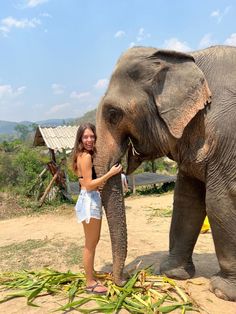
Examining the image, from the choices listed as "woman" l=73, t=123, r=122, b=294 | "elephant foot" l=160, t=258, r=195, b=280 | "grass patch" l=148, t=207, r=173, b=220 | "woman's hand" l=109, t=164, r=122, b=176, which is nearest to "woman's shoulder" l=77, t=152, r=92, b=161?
"woman" l=73, t=123, r=122, b=294

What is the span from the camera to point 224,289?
4020 millimetres

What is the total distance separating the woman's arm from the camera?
384 centimetres

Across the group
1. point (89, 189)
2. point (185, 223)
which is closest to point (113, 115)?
point (89, 189)

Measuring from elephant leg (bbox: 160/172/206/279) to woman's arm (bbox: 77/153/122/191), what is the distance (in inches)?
40.7

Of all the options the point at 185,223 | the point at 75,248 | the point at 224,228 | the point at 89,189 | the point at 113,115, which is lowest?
the point at 75,248

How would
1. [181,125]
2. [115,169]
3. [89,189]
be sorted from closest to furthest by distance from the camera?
[181,125] < [115,169] < [89,189]

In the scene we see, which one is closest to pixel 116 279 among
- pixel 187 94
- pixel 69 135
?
pixel 187 94

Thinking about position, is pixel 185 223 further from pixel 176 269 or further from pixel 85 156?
pixel 85 156

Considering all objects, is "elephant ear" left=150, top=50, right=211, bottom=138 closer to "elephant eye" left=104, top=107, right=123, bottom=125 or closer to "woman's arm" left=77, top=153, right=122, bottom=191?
"elephant eye" left=104, top=107, right=123, bottom=125

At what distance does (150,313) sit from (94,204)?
3.66 ft

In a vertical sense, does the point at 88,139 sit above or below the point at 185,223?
above

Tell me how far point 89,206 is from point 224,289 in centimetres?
150

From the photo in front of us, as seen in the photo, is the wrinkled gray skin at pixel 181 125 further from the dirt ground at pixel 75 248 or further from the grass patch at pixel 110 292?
the dirt ground at pixel 75 248

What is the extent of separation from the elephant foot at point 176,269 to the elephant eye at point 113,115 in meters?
1.79
